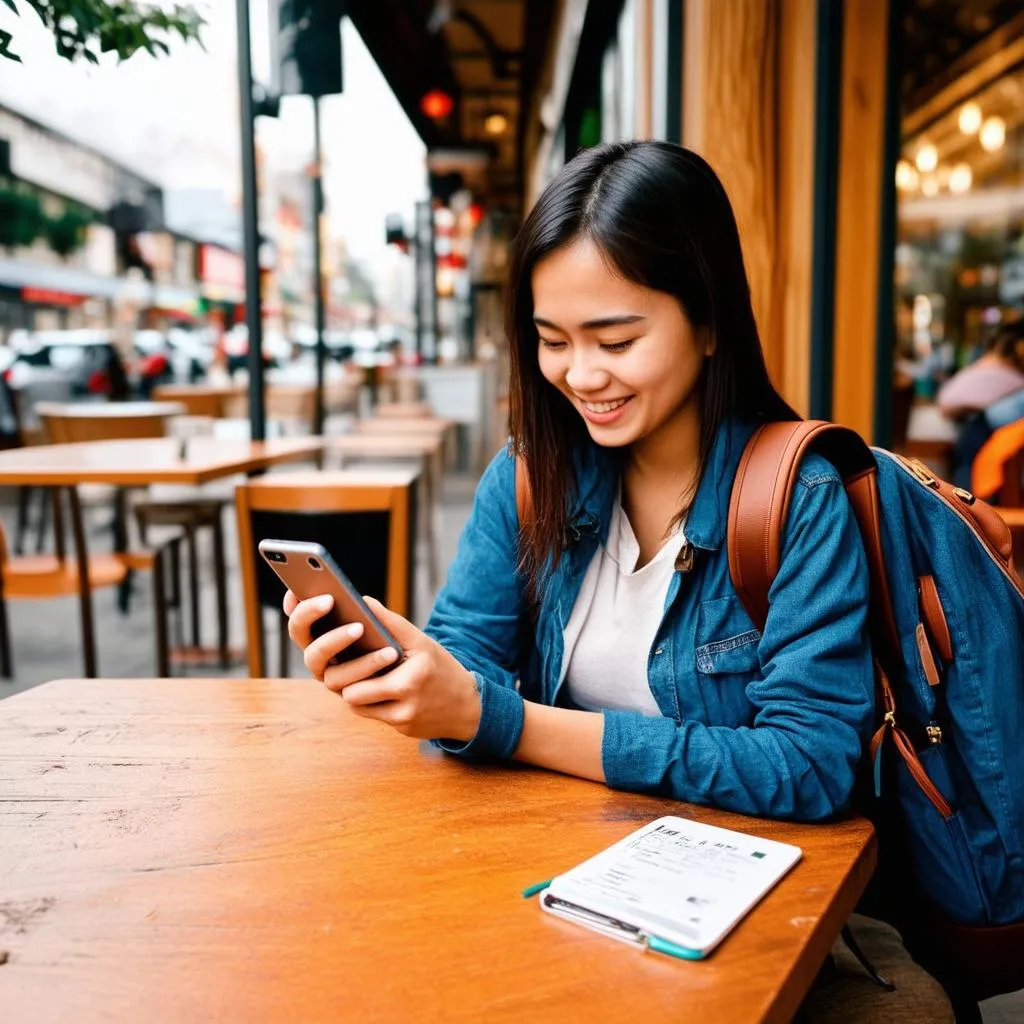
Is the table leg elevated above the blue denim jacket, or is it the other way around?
the blue denim jacket

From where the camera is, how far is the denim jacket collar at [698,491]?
1242 mm

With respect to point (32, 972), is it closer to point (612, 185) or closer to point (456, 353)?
point (612, 185)

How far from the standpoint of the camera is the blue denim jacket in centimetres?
105

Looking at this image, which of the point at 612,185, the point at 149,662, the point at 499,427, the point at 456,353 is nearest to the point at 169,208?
the point at 149,662

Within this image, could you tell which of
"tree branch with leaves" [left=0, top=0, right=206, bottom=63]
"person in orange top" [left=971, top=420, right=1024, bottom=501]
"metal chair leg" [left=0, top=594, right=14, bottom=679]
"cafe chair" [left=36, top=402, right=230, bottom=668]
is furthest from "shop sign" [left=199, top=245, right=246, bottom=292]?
"person in orange top" [left=971, top=420, right=1024, bottom=501]

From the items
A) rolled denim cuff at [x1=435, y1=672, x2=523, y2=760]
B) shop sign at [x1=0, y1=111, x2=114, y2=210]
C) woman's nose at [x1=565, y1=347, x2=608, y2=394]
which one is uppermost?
shop sign at [x1=0, y1=111, x2=114, y2=210]

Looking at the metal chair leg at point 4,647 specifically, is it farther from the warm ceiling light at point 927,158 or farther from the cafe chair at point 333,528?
the warm ceiling light at point 927,158

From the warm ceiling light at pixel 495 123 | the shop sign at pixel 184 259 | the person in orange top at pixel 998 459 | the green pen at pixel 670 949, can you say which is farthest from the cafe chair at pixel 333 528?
the warm ceiling light at pixel 495 123

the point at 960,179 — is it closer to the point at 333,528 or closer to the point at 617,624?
the point at 333,528

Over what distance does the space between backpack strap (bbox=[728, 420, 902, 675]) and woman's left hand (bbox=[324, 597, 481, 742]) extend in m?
0.35

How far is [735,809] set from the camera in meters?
1.04

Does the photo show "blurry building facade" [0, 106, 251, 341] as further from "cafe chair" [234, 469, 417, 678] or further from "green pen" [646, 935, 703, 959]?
"green pen" [646, 935, 703, 959]

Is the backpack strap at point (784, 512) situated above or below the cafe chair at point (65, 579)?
above

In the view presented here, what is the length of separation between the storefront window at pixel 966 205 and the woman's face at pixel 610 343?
15.2 ft
